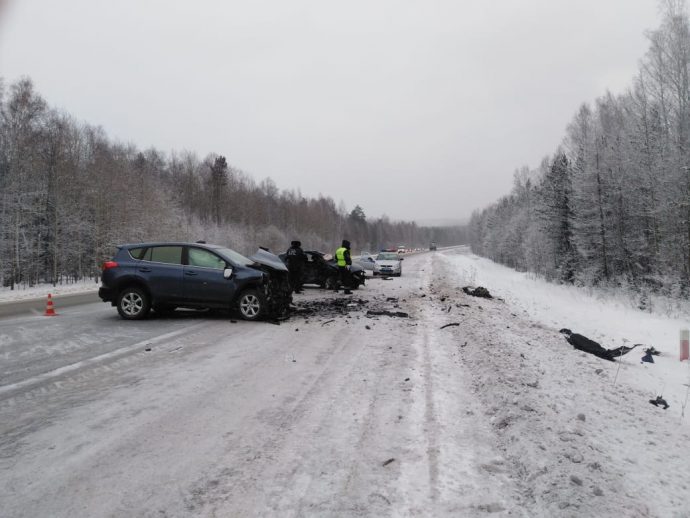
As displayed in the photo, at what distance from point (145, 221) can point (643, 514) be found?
38624 mm

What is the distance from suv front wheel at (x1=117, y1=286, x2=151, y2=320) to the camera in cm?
958

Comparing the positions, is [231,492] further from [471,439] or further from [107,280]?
[107,280]

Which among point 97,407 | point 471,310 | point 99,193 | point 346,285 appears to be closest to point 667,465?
point 97,407

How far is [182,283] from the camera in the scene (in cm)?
953

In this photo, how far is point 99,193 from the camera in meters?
32.7

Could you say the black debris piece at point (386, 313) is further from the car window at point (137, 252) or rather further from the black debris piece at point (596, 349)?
the car window at point (137, 252)

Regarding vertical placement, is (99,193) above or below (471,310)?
above

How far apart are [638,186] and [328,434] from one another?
96.8ft

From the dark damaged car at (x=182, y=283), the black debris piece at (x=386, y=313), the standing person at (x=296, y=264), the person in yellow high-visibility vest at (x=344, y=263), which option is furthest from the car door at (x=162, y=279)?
the person in yellow high-visibility vest at (x=344, y=263)

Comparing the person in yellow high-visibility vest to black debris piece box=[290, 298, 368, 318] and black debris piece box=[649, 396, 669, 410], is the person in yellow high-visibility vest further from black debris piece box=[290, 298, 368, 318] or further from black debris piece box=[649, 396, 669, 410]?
black debris piece box=[649, 396, 669, 410]

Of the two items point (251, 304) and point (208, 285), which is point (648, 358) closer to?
point (251, 304)

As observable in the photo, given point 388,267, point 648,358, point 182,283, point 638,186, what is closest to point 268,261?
point 182,283

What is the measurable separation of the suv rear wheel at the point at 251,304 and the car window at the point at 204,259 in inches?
34.1

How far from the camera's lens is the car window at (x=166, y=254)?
9672 millimetres
